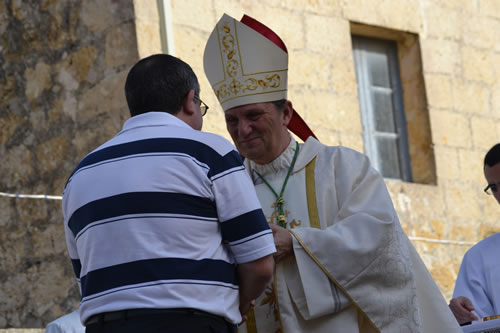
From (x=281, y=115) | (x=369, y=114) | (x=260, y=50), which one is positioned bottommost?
(x=281, y=115)

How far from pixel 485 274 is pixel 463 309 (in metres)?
0.59

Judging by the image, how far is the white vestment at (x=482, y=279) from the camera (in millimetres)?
5163

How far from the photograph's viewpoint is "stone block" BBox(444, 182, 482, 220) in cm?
839

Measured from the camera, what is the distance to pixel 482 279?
5.29 m

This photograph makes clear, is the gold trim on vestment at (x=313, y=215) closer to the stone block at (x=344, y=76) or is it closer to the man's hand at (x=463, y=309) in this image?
the man's hand at (x=463, y=309)

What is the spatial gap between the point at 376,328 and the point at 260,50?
138cm

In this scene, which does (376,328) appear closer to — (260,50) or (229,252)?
(229,252)

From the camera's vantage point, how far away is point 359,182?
157 inches

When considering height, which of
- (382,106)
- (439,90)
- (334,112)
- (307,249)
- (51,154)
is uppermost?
(439,90)

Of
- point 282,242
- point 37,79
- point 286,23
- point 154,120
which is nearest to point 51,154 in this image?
point 37,79

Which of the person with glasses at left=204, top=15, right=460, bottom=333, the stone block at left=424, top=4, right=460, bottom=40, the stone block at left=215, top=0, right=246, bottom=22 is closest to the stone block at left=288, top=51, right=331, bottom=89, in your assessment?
the stone block at left=215, top=0, right=246, bottom=22

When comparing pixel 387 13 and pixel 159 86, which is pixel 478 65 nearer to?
pixel 387 13

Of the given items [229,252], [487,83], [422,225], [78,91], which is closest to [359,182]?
[229,252]

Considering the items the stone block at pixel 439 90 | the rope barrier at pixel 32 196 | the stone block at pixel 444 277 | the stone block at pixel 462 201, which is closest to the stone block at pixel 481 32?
the stone block at pixel 439 90
